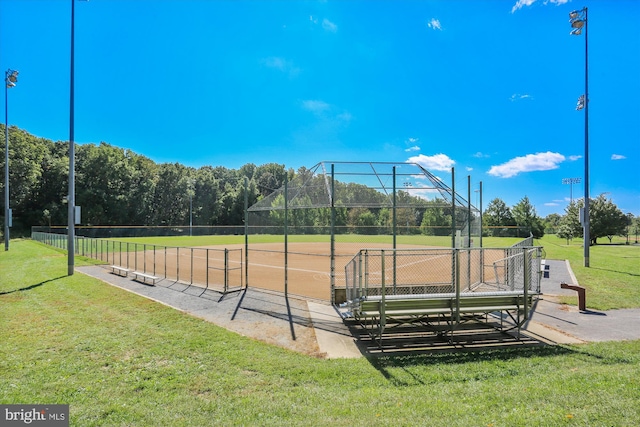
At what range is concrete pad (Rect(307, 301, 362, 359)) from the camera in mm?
5801

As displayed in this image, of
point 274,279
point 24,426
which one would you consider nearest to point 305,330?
point 24,426

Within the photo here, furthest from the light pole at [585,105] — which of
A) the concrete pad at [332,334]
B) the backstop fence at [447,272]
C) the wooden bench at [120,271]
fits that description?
the wooden bench at [120,271]

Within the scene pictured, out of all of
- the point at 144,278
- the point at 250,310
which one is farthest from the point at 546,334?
the point at 144,278

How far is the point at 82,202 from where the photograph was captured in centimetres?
5506

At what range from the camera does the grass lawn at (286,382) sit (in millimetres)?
3553

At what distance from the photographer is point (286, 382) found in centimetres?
451

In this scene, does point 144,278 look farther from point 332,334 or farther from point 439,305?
point 439,305

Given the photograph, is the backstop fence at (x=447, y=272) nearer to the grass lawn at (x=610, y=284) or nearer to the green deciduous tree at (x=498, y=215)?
the grass lawn at (x=610, y=284)

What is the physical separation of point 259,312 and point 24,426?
5264 millimetres

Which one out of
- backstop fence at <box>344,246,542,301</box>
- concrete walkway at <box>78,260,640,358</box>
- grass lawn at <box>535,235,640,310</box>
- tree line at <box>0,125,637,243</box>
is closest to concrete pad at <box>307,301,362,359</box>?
concrete walkway at <box>78,260,640,358</box>

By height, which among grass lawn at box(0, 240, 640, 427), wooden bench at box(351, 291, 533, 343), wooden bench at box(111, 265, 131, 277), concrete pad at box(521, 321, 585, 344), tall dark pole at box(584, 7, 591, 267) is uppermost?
tall dark pole at box(584, 7, 591, 267)

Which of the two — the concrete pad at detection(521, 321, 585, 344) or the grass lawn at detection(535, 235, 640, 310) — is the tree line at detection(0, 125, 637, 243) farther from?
the concrete pad at detection(521, 321, 585, 344)

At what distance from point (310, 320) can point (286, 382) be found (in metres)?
3.38

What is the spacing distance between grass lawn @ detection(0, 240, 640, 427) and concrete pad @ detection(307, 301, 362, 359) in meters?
0.49
